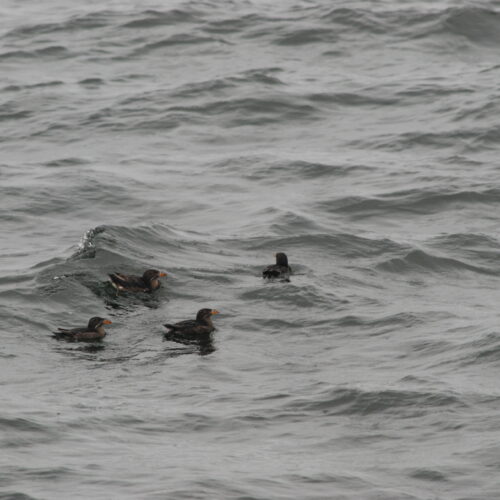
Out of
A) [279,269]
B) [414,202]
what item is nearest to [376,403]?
[279,269]

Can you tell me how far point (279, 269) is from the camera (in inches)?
682

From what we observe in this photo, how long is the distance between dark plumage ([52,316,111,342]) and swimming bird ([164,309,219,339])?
82cm

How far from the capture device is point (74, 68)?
3075 centimetres

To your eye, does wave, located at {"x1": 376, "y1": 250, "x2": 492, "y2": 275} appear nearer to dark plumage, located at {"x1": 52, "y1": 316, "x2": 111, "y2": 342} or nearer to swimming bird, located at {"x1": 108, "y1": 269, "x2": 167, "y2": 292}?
swimming bird, located at {"x1": 108, "y1": 269, "x2": 167, "y2": 292}

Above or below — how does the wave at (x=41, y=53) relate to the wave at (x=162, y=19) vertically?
below

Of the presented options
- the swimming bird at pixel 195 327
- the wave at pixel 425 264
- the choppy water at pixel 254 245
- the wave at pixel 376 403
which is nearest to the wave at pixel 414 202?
the choppy water at pixel 254 245

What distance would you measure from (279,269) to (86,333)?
3462mm

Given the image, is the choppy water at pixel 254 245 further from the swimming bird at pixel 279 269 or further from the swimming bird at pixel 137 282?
the swimming bird at pixel 279 269

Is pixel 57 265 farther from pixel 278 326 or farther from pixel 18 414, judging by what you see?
pixel 18 414

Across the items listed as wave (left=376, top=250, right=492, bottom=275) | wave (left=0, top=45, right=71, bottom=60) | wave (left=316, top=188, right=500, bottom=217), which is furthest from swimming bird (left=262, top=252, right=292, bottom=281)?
wave (left=0, top=45, right=71, bottom=60)

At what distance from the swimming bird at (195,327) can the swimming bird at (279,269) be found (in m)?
1.61

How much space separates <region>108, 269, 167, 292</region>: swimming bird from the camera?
663 inches

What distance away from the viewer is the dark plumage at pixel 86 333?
48.9 feet

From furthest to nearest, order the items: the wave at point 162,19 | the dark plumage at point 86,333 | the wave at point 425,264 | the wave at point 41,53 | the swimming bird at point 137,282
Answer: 1. the wave at point 162,19
2. the wave at point 41,53
3. the wave at point 425,264
4. the swimming bird at point 137,282
5. the dark plumage at point 86,333
